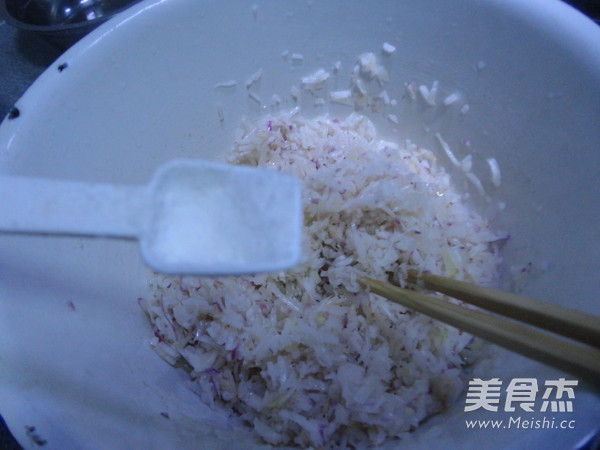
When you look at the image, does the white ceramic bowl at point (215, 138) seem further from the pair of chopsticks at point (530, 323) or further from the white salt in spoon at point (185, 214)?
the white salt in spoon at point (185, 214)

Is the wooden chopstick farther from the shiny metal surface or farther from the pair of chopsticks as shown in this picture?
the shiny metal surface

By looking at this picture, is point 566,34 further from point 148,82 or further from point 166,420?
point 166,420

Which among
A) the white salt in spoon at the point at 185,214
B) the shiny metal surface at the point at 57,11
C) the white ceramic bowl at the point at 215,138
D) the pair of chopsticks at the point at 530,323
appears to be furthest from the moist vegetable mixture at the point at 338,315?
the shiny metal surface at the point at 57,11

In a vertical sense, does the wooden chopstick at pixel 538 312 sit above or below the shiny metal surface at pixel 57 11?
above

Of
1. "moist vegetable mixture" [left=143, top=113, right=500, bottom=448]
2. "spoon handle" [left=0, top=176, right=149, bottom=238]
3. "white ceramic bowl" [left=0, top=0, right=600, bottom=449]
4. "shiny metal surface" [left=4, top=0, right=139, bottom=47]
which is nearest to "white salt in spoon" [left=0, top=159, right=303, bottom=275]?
"spoon handle" [left=0, top=176, right=149, bottom=238]

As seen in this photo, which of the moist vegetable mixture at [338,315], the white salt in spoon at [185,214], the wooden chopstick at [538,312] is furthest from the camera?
the moist vegetable mixture at [338,315]

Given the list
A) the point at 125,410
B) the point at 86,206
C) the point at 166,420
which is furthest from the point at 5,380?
the point at 86,206

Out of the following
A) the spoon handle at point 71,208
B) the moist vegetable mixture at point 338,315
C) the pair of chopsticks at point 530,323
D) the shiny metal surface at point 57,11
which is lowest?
the moist vegetable mixture at point 338,315
